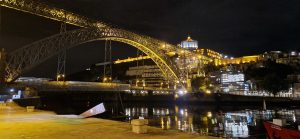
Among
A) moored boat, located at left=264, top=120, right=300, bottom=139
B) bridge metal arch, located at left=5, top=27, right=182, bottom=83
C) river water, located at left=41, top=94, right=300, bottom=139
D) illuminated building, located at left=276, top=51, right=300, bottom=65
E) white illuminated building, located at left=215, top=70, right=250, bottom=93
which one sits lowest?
river water, located at left=41, top=94, right=300, bottom=139

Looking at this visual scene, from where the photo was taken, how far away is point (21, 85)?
44.3m

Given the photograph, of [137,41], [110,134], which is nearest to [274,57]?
[137,41]

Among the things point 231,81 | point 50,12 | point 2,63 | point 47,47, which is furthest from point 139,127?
point 231,81

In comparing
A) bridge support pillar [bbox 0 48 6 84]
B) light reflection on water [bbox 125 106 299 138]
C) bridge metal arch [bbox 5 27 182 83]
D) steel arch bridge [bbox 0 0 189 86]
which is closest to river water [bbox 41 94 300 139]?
light reflection on water [bbox 125 106 299 138]

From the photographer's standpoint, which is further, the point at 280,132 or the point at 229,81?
the point at 229,81

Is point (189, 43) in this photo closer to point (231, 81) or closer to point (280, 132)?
point (231, 81)

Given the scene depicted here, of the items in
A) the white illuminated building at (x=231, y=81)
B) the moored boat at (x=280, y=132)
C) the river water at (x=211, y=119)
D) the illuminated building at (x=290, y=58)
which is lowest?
the river water at (x=211, y=119)

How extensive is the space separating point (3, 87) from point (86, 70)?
117 metres

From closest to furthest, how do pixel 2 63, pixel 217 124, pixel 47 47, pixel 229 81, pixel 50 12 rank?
pixel 217 124
pixel 2 63
pixel 50 12
pixel 47 47
pixel 229 81

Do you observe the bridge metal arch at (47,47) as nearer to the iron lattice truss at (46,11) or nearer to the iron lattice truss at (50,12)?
the iron lattice truss at (50,12)

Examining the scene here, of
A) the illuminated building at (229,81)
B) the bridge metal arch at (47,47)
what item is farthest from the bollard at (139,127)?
the illuminated building at (229,81)

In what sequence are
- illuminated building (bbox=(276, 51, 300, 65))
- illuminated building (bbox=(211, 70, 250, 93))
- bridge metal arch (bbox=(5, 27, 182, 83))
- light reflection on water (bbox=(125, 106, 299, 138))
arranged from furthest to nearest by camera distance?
illuminated building (bbox=(276, 51, 300, 65)) → illuminated building (bbox=(211, 70, 250, 93)) → bridge metal arch (bbox=(5, 27, 182, 83)) → light reflection on water (bbox=(125, 106, 299, 138))

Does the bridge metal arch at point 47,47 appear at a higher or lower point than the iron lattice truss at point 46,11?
lower

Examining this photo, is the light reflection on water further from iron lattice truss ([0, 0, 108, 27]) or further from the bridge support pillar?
iron lattice truss ([0, 0, 108, 27])
